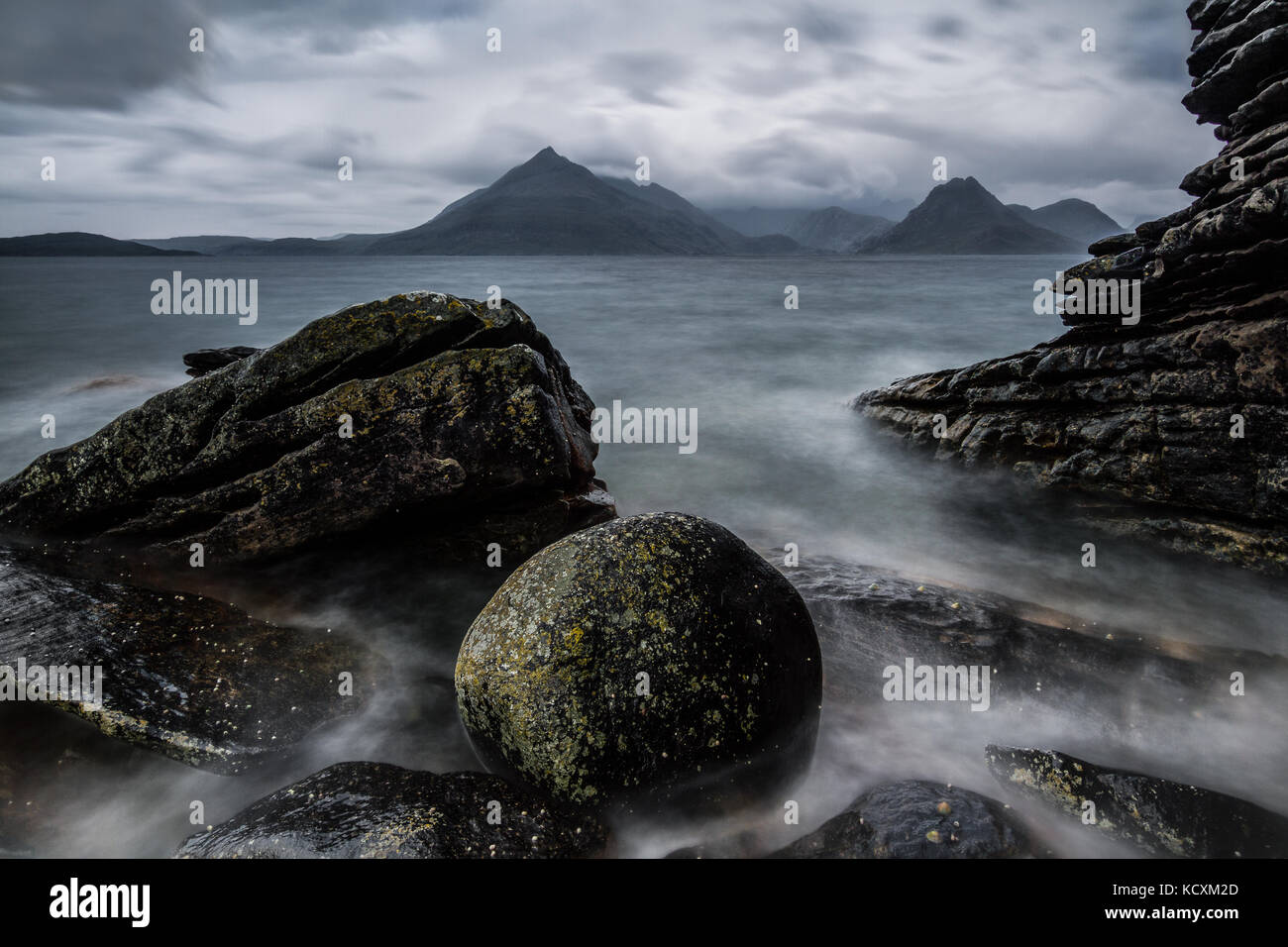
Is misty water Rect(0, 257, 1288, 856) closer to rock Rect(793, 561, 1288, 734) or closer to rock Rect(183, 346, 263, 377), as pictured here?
rock Rect(793, 561, 1288, 734)

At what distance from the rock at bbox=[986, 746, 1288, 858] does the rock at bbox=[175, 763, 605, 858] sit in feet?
12.5

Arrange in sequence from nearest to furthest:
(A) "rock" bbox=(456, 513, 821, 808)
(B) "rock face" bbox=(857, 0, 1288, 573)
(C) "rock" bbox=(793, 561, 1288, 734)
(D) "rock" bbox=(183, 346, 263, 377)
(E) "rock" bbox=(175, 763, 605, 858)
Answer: (E) "rock" bbox=(175, 763, 605, 858) → (A) "rock" bbox=(456, 513, 821, 808) → (C) "rock" bbox=(793, 561, 1288, 734) → (B) "rock face" bbox=(857, 0, 1288, 573) → (D) "rock" bbox=(183, 346, 263, 377)

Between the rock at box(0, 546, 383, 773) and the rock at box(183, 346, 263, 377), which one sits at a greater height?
the rock at box(183, 346, 263, 377)

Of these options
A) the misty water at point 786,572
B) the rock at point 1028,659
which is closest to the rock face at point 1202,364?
the misty water at point 786,572

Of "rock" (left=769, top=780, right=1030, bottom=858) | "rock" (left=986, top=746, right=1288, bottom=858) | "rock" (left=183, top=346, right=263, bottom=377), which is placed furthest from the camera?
"rock" (left=183, top=346, right=263, bottom=377)

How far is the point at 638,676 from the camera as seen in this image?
16.5 ft

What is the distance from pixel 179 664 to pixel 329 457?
2.50 m

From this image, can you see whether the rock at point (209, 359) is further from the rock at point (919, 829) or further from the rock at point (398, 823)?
the rock at point (919, 829)

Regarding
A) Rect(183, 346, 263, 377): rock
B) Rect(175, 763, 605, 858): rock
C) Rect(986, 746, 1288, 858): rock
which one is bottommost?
Rect(986, 746, 1288, 858): rock

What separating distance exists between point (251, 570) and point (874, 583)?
25.5ft

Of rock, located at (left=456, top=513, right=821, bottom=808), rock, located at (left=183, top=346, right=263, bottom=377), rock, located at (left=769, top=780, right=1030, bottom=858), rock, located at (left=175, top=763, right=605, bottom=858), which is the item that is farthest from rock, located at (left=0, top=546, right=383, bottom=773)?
rock, located at (left=183, top=346, right=263, bottom=377)

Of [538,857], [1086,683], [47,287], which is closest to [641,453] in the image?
[1086,683]

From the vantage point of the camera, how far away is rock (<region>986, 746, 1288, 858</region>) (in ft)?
16.7
